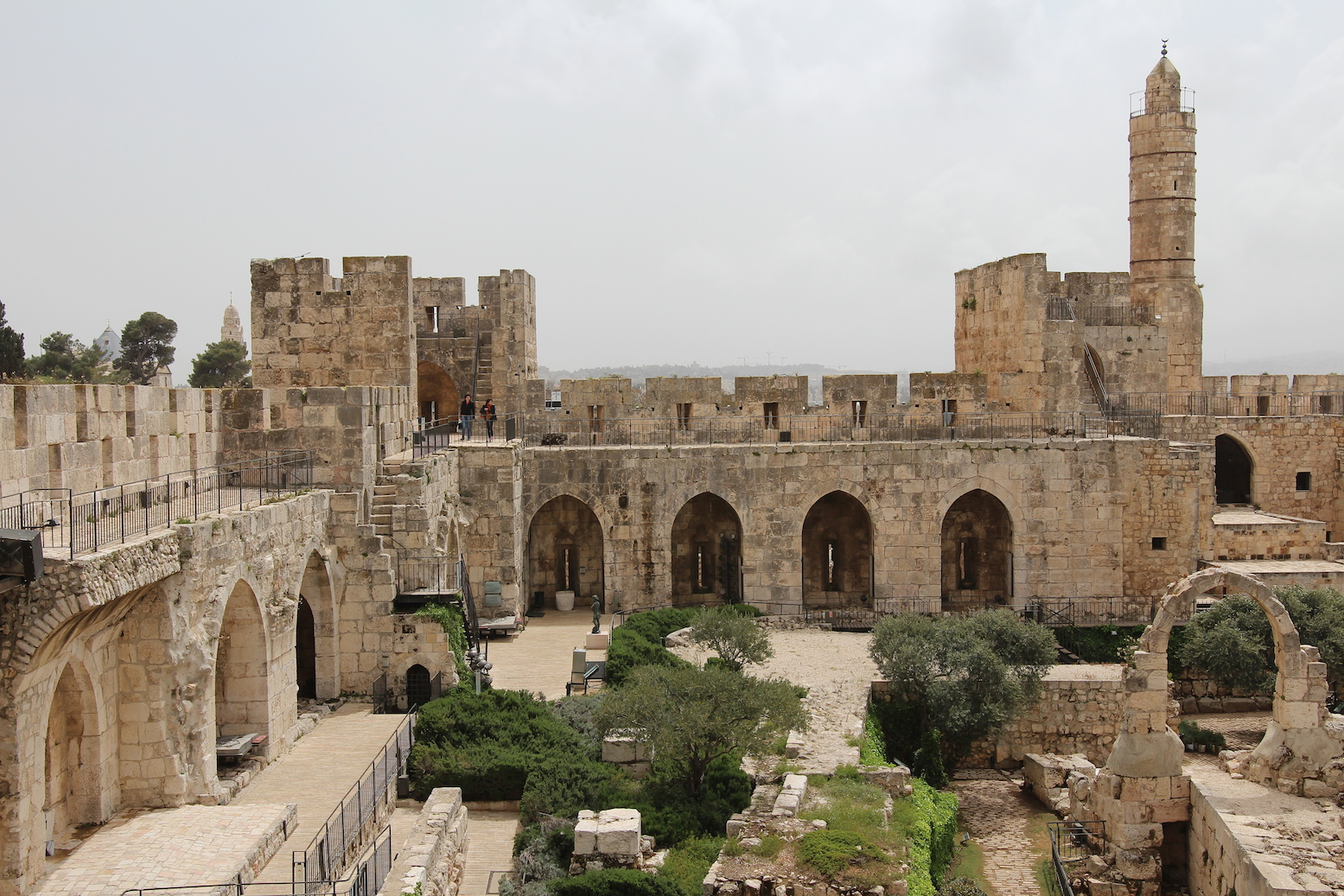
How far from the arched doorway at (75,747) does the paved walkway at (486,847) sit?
3760 millimetres

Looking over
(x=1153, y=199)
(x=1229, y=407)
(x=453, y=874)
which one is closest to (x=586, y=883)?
(x=453, y=874)

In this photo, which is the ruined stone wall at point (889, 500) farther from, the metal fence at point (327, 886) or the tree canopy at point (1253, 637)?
the metal fence at point (327, 886)

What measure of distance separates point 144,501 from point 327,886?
468 cm

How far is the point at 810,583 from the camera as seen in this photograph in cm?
2531

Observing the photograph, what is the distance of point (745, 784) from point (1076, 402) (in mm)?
14838

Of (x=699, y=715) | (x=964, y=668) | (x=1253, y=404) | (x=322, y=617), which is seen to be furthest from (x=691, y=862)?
(x=1253, y=404)

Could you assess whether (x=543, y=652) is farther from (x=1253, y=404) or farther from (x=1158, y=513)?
(x=1253, y=404)

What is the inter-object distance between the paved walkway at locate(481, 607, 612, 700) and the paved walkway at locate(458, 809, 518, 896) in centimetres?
329

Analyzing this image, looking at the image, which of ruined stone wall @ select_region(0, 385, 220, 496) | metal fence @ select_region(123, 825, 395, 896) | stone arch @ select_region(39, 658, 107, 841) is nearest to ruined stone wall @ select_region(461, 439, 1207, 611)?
ruined stone wall @ select_region(0, 385, 220, 496)

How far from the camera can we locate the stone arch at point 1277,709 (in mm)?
15602

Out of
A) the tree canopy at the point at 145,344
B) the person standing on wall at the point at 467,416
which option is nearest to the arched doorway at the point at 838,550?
the person standing on wall at the point at 467,416

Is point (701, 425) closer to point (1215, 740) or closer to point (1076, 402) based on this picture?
point (1076, 402)

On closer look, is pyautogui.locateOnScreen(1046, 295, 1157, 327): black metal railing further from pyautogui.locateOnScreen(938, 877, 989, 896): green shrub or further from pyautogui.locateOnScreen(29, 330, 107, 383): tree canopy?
pyautogui.locateOnScreen(29, 330, 107, 383): tree canopy

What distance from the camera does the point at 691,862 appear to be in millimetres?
12609
